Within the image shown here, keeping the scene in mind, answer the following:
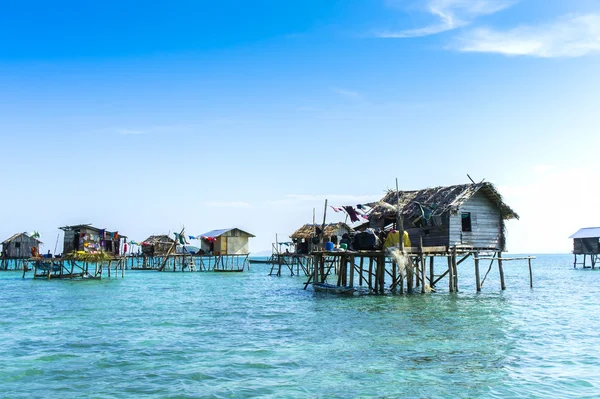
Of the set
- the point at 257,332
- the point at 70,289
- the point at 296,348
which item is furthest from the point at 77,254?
the point at 296,348

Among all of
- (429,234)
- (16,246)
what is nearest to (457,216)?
(429,234)

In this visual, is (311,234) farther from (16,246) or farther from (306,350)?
(306,350)

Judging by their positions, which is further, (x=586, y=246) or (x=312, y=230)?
(x=586, y=246)

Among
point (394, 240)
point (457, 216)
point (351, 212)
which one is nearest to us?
point (394, 240)

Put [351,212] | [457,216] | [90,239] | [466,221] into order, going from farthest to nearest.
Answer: [90,239]
[351,212]
[466,221]
[457,216]

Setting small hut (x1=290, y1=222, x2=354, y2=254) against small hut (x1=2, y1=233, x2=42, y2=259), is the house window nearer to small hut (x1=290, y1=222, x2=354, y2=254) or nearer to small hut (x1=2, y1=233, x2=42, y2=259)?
small hut (x1=290, y1=222, x2=354, y2=254)

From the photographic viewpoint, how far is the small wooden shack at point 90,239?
51.4 m

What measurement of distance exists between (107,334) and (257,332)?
16.0ft

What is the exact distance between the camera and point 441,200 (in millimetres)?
28406

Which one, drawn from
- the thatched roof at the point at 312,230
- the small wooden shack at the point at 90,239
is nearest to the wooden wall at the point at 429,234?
the thatched roof at the point at 312,230

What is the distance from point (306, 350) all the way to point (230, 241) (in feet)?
153

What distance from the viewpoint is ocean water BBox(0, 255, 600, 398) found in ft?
36.1

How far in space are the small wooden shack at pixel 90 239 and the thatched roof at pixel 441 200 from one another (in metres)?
31.4

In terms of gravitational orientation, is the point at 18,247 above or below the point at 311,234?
below
